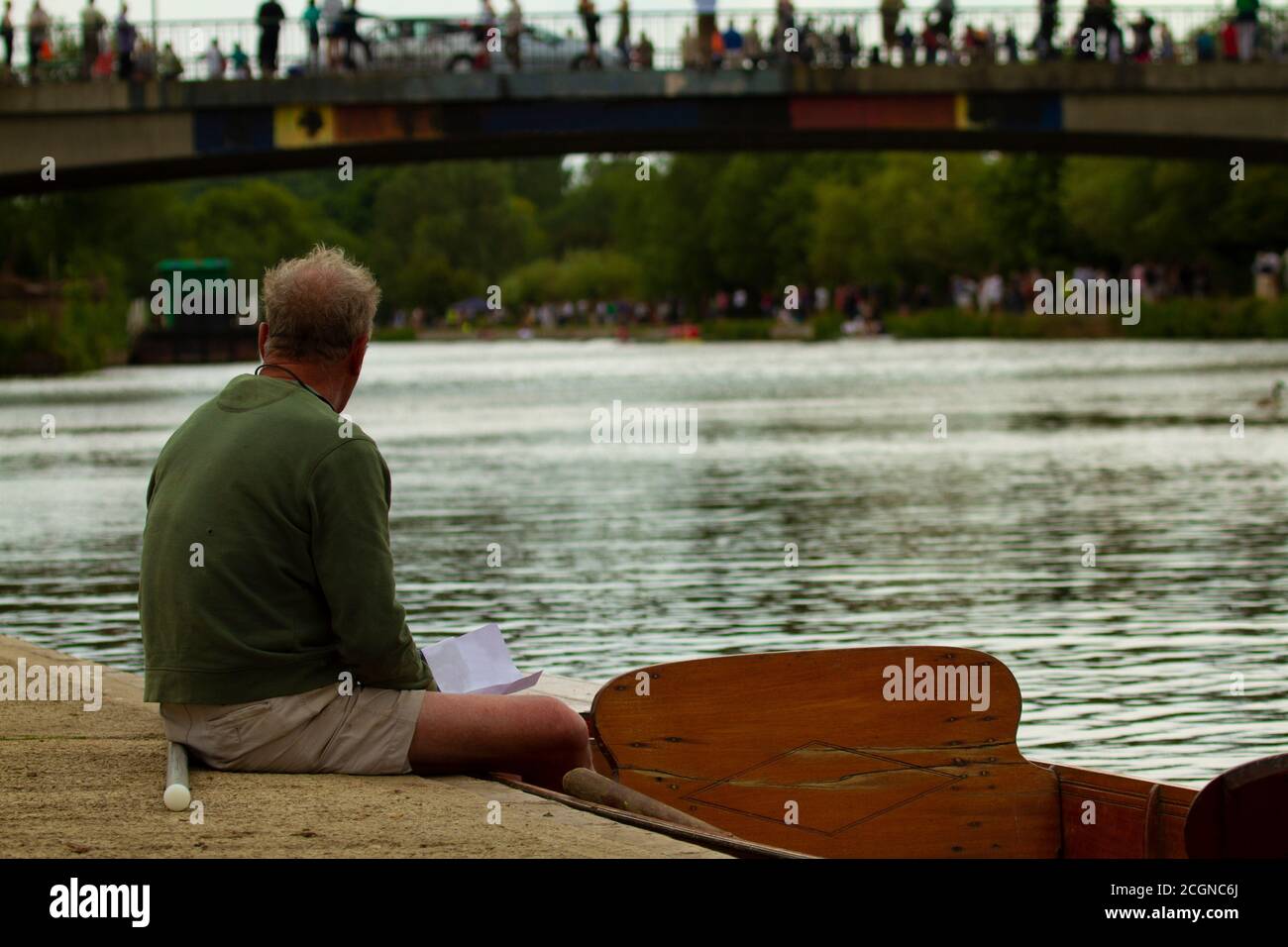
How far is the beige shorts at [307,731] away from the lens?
566 cm

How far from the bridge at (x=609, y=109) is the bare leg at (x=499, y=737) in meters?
37.2

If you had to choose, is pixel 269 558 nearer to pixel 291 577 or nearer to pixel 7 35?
pixel 291 577

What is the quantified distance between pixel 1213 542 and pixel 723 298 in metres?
110

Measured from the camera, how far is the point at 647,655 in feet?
37.2

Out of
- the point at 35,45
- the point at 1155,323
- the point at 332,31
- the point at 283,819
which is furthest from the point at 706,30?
the point at 283,819

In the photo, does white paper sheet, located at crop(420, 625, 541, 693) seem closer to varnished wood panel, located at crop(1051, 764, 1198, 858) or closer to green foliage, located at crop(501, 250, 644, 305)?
varnished wood panel, located at crop(1051, 764, 1198, 858)

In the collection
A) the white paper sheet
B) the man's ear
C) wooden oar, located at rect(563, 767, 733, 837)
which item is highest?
the man's ear

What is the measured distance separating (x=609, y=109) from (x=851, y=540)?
2762 centimetres

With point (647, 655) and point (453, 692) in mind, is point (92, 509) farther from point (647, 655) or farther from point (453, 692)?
point (453, 692)

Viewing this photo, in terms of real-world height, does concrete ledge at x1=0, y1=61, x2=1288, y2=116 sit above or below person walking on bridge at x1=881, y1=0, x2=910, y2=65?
below

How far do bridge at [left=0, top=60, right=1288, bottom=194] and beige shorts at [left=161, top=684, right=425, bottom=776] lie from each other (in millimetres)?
37341

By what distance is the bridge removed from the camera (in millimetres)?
41719

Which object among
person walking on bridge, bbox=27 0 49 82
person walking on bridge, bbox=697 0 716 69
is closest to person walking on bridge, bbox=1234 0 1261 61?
person walking on bridge, bbox=697 0 716 69

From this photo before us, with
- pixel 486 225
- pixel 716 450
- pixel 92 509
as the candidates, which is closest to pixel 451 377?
pixel 716 450
